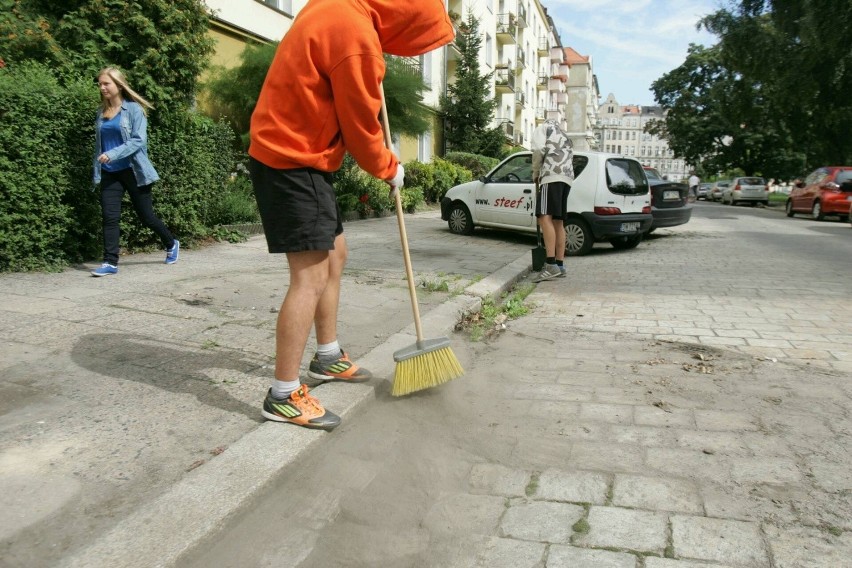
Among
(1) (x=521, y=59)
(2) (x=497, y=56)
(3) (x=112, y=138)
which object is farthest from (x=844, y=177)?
(1) (x=521, y=59)

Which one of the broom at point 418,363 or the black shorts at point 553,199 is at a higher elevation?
the black shorts at point 553,199

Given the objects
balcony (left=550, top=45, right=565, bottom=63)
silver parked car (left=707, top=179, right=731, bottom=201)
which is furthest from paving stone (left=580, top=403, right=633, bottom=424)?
balcony (left=550, top=45, right=565, bottom=63)

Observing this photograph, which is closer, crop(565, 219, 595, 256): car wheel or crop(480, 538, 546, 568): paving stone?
crop(480, 538, 546, 568): paving stone

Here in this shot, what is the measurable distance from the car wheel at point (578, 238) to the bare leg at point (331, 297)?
6868mm

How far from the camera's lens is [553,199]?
7.44 meters

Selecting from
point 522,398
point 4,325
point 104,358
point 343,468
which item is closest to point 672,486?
point 522,398

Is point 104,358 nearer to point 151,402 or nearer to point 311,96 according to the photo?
point 151,402

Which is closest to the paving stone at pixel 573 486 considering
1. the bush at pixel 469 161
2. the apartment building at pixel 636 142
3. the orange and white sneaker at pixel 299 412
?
the orange and white sneaker at pixel 299 412

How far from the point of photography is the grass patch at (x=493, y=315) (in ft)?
16.0

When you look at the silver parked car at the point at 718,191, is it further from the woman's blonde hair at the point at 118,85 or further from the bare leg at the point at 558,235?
the woman's blonde hair at the point at 118,85

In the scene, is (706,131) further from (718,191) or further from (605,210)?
(605,210)

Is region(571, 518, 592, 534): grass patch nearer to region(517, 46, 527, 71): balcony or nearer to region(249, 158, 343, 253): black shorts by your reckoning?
region(249, 158, 343, 253): black shorts

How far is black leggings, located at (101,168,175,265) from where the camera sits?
5.79 metres

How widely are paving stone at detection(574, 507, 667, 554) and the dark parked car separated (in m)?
10.1
